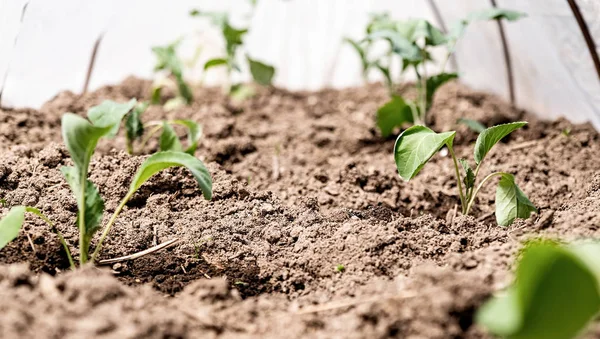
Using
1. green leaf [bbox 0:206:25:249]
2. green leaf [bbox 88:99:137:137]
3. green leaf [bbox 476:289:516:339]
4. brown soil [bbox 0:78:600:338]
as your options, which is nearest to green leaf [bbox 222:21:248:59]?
brown soil [bbox 0:78:600:338]

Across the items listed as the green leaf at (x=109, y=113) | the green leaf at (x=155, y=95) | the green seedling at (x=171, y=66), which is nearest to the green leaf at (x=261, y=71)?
the green seedling at (x=171, y=66)

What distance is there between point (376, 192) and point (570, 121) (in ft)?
3.75

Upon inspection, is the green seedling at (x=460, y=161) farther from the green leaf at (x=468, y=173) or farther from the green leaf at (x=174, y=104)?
the green leaf at (x=174, y=104)

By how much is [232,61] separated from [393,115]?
111cm

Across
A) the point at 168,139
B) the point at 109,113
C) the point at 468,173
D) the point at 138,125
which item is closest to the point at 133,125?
the point at 138,125

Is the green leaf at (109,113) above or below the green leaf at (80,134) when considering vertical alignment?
above

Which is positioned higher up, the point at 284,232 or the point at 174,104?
the point at 174,104

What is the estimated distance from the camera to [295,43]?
14.3ft

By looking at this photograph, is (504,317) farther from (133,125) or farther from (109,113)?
(133,125)

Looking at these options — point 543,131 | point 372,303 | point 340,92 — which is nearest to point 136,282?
point 372,303

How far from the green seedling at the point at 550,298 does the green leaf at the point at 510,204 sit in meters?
0.85

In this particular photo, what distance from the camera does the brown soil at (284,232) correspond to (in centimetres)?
102

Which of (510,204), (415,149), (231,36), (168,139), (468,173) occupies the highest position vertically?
(231,36)

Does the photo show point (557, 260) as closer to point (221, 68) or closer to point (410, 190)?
point (410, 190)
